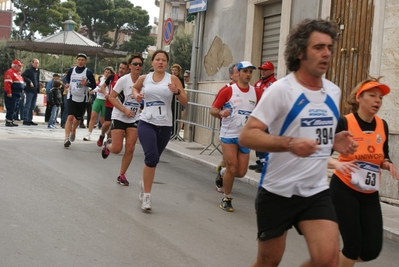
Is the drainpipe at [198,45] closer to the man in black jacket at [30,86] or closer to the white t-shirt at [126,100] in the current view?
the man in black jacket at [30,86]

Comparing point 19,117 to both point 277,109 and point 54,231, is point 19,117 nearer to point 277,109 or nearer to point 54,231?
point 54,231

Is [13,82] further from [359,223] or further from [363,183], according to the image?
[359,223]

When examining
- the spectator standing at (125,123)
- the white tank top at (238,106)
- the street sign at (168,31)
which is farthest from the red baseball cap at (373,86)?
the street sign at (168,31)

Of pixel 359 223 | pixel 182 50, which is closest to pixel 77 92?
pixel 359 223

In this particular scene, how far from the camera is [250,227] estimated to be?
8.51 meters

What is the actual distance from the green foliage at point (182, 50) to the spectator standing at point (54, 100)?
130 ft

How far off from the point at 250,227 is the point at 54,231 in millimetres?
2395

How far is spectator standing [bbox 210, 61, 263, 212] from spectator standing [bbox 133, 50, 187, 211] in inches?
33.5

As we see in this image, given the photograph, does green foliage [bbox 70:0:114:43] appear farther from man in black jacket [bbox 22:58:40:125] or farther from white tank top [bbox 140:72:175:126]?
white tank top [bbox 140:72:175:126]

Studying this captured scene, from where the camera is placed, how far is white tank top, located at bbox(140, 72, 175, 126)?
8.98 metres

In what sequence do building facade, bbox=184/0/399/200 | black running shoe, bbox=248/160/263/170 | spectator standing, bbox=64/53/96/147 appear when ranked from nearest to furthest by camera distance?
building facade, bbox=184/0/399/200 → black running shoe, bbox=248/160/263/170 → spectator standing, bbox=64/53/96/147

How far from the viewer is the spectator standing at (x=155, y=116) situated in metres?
8.77

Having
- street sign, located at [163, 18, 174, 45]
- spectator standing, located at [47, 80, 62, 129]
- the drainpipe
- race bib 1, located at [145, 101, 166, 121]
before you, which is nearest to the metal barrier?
the drainpipe

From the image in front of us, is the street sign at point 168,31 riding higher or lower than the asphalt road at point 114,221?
higher
